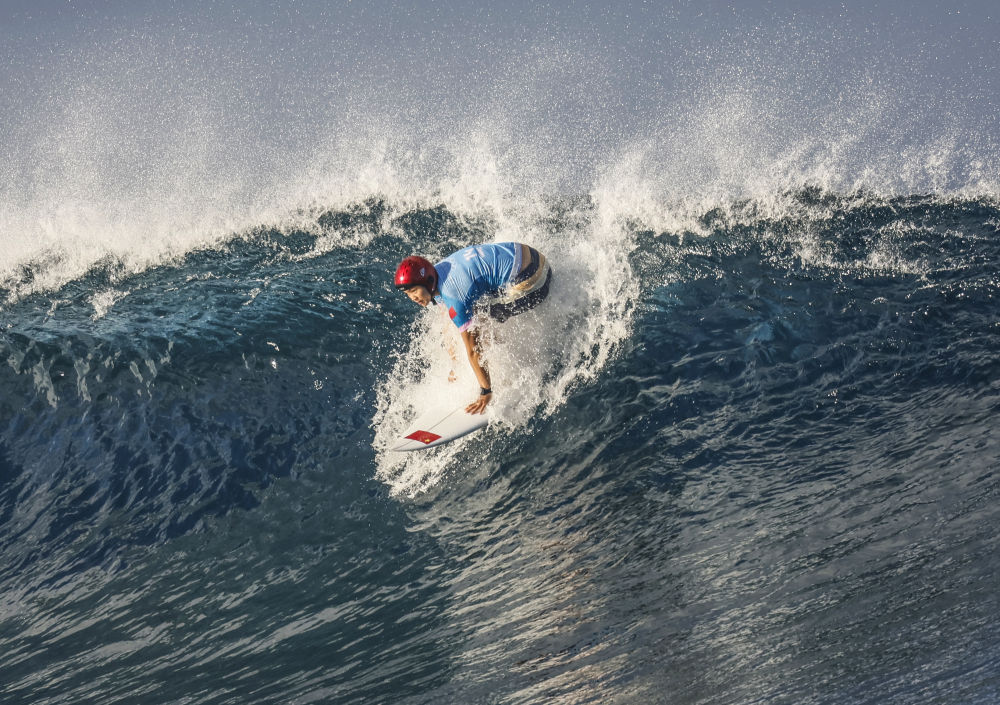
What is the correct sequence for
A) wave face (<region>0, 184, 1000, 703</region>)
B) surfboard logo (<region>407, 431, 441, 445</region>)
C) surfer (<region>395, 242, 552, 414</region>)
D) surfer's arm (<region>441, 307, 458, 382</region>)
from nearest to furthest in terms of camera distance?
wave face (<region>0, 184, 1000, 703</region>) < surfer (<region>395, 242, 552, 414</region>) < surfboard logo (<region>407, 431, 441, 445</region>) < surfer's arm (<region>441, 307, 458, 382</region>)

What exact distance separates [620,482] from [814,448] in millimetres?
1456

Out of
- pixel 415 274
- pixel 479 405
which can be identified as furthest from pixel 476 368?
pixel 415 274

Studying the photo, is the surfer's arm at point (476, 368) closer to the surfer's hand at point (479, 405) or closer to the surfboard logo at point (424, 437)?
the surfer's hand at point (479, 405)

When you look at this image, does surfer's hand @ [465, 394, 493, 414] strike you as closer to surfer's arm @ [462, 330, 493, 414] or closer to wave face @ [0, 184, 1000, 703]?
surfer's arm @ [462, 330, 493, 414]

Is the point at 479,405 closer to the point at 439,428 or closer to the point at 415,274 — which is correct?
the point at 439,428

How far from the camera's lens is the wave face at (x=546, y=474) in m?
4.75

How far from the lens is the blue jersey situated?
669 cm

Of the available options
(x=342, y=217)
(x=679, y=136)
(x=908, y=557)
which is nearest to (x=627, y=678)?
(x=908, y=557)

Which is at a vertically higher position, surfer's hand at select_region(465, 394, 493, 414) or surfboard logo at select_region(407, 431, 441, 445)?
surfer's hand at select_region(465, 394, 493, 414)

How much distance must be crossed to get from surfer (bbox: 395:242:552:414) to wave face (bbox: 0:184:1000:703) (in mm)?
332

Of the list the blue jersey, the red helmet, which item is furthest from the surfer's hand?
the red helmet

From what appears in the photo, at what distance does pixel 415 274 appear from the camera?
6445 millimetres

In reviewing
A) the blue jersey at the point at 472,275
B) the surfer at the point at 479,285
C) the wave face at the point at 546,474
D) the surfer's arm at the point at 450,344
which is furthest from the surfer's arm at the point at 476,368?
the surfer's arm at the point at 450,344

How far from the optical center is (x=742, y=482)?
5953 millimetres
